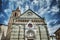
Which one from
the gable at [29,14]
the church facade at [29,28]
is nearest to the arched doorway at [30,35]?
the church facade at [29,28]

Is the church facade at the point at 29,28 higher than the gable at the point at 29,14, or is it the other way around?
the gable at the point at 29,14

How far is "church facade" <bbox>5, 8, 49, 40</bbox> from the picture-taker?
36.5 feet

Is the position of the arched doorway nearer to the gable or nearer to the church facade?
the church facade

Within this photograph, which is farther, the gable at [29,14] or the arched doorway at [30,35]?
the gable at [29,14]

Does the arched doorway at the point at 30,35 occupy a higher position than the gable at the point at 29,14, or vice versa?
the gable at the point at 29,14

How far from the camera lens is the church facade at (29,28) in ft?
36.5

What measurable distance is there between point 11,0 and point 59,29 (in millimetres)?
4193

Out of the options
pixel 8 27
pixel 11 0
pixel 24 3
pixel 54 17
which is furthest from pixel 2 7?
pixel 54 17

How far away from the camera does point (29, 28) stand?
11258 mm

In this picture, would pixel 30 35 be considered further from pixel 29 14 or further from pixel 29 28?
pixel 29 14

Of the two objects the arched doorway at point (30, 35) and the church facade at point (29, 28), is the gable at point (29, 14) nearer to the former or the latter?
the church facade at point (29, 28)

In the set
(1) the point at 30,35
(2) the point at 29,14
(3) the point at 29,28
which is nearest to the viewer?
(1) the point at 30,35

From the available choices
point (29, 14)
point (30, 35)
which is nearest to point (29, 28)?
point (30, 35)

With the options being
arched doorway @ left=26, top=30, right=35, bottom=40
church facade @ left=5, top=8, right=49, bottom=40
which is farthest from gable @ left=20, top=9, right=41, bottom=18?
arched doorway @ left=26, top=30, right=35, bottom=40
